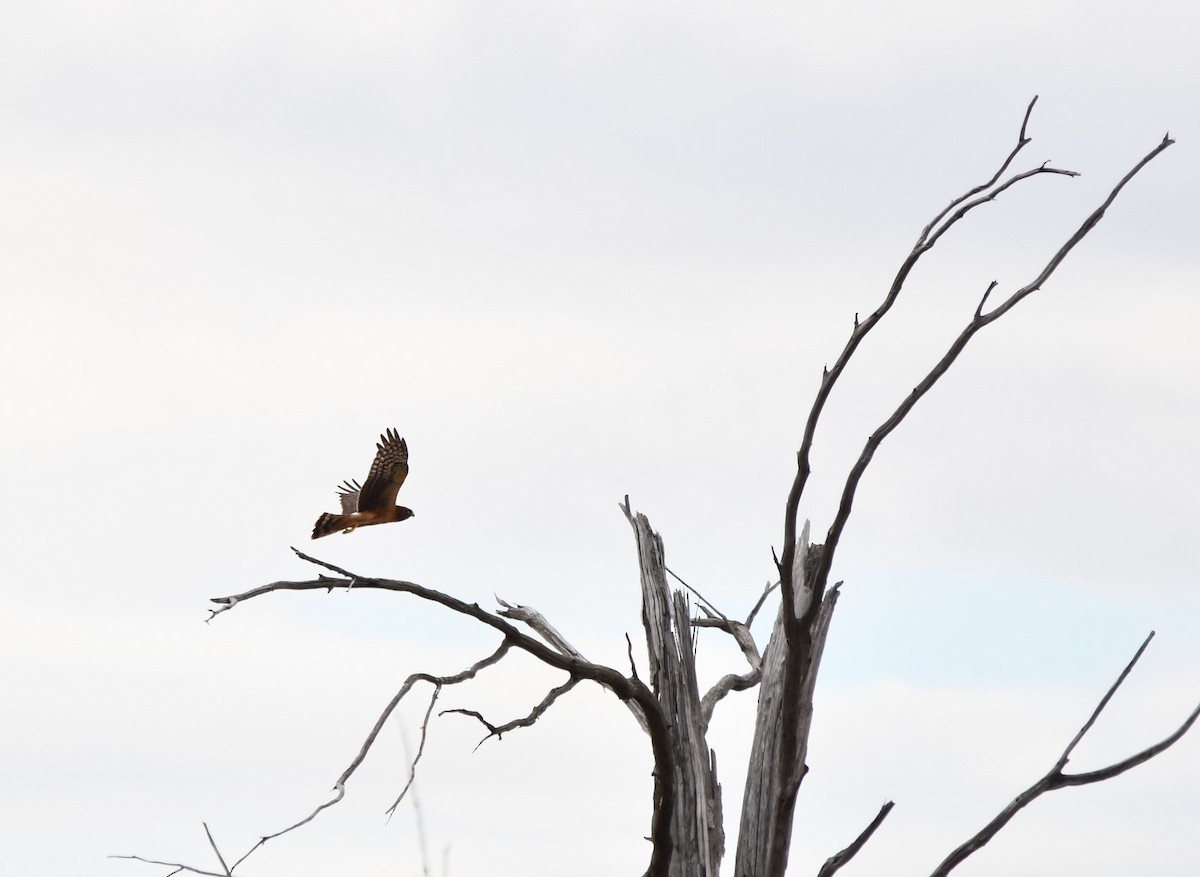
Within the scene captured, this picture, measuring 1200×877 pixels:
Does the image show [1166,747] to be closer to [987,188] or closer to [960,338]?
[960,338]

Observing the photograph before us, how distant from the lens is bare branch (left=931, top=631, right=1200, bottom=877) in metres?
5.72

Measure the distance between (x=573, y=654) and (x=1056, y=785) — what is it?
281 cm

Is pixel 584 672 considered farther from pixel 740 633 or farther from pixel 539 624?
pixel 740 633

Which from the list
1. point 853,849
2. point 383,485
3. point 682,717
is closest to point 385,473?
point 383,485

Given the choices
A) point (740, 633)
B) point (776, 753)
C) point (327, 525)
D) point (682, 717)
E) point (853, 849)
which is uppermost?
point (740, 633)

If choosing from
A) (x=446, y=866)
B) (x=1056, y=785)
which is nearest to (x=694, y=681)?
(x=1056, y=785)

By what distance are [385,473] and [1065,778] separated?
3.92m

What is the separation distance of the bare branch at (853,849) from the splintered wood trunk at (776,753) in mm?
361

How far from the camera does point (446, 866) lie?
9.70ft

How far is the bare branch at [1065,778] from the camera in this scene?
5.72 meters

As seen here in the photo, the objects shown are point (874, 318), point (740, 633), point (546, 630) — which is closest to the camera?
point (874, 318)

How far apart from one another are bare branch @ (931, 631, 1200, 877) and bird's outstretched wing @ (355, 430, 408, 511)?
11.7 feet

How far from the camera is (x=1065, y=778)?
5.92 metres

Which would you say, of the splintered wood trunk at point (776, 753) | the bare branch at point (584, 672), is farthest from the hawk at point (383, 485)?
the splintered wood trunk at point (776, 753)
